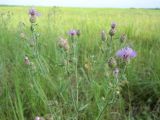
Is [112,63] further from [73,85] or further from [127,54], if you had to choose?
[73,85]

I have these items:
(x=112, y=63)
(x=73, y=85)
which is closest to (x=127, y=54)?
(x=112, y=63)

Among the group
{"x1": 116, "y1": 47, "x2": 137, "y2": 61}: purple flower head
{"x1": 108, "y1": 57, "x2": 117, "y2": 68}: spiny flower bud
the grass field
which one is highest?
{"x1": 116, "y1": 47, "x2": 137, "y2": 61}: purple flower head

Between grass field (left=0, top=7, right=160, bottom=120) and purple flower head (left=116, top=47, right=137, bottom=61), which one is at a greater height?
purple flower head (left=116, top=47, right=137, bottom=61)

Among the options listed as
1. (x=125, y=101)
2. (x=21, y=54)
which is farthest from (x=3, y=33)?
(x=125, y=101)

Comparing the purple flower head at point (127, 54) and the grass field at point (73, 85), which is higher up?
the purple flower head at point (127, 54)

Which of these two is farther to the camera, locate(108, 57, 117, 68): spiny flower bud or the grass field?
the grass field

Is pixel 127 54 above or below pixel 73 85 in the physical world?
above

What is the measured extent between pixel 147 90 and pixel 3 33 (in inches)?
63.9

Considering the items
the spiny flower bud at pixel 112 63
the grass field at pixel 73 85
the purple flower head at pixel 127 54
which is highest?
the purple flower head at pixel 127 54

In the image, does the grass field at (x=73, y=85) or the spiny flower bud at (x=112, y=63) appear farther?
the grass field at (x=73, y=85)

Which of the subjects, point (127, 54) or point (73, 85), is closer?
point (127, 54)

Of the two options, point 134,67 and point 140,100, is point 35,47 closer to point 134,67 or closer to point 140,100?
point 140,100

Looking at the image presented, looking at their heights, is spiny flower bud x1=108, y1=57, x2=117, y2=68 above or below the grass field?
above

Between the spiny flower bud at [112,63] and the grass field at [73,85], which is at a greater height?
the spiny flower bud at [112,63]
